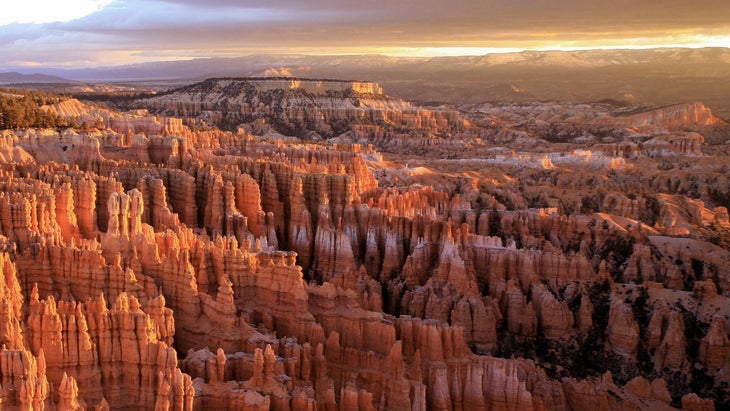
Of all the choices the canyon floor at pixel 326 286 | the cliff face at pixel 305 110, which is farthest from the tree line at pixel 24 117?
the cliff face at pixel 305 110

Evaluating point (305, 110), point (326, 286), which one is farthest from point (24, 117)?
point (305, 110)

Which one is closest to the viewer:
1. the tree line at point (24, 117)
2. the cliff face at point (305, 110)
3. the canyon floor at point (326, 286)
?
the canyon floor at point (326, 286)

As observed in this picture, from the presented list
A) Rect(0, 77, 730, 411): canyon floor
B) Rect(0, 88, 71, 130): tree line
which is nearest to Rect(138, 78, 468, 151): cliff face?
Rect(0, 77, 730, 411): canyon floor

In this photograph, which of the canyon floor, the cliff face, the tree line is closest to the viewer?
the canyon floor

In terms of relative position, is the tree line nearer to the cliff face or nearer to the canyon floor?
the canyon floor

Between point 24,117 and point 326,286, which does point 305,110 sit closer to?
point 24,117

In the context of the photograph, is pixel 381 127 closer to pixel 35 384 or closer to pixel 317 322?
A: pixel 317 322

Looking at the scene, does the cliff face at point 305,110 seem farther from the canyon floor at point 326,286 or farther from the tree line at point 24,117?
the tree line at point 24,117

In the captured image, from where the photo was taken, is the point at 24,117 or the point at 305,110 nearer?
the point at 24,117
